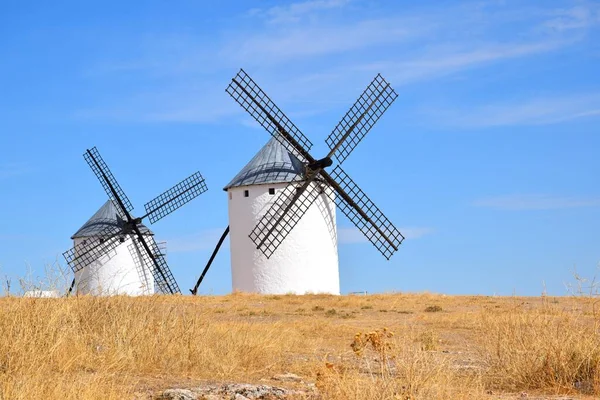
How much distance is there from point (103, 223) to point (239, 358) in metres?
29.1

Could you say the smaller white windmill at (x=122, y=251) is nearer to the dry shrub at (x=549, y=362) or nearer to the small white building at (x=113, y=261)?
the small white building at (x=113, y=261)


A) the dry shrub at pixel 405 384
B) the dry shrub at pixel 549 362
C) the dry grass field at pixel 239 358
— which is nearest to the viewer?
the dry shrub at pixel 405 384

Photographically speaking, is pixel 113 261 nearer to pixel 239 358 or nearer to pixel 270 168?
pixel 270 168

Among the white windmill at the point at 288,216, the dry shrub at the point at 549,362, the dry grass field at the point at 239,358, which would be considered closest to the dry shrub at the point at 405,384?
the dry grass field at the point at 239,358

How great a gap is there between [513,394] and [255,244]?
70.6 ft

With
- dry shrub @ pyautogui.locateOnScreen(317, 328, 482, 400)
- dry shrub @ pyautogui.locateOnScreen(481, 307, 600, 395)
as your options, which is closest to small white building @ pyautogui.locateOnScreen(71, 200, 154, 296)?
dry shrub @ pyautogui.locateOnScreen(481, 307, 600, 395)

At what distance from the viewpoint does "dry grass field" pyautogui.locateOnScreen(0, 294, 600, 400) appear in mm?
7129

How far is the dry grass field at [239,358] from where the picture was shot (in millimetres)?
7129

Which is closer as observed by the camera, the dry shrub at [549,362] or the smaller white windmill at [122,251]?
the dry shrub at [549,362]

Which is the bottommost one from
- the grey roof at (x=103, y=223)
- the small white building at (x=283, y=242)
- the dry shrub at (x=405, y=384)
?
the dry shrub at (x=405, y=384)

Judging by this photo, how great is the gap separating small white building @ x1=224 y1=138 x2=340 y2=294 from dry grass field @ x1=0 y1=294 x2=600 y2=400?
1669 cm

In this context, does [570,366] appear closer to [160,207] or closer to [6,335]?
[6,335]

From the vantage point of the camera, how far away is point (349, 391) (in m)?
6.76

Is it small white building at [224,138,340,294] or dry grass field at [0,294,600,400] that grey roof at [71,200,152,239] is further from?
dry grass field at [0,294,600,400]
